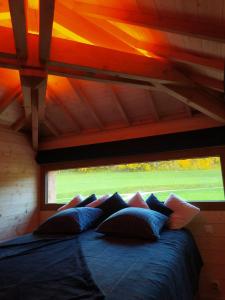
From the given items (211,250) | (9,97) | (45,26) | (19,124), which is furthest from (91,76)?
(211,250)

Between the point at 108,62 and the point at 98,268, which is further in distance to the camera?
the point at 108,62

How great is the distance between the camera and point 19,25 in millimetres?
1577

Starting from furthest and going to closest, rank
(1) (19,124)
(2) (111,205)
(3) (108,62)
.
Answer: (1) (19,124)
(2) (111,205)
(3) (108,62)

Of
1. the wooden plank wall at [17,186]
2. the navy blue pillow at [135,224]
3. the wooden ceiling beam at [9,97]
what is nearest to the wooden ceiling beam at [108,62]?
the wooden ceiling beam at [9,97]

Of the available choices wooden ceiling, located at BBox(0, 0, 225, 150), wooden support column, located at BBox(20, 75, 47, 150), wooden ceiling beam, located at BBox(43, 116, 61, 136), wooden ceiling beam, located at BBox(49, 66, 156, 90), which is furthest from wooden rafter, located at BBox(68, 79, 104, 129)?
wooden ceiling beam, located at BBox(49, 66, 156, 90)

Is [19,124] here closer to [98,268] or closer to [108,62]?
[108,62]

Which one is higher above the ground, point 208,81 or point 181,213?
point 208,81

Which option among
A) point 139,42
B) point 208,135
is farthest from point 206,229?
point 139,42

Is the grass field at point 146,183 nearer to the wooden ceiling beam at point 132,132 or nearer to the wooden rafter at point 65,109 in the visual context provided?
the wooden ceiling beam at point 132,132

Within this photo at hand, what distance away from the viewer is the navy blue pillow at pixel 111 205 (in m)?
3.46

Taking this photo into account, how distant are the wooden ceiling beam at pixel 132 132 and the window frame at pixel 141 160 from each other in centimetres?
32

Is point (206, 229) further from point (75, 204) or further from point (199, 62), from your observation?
point (199, 62)

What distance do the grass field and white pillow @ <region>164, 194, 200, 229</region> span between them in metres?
0.36

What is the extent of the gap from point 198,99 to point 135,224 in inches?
60.1
